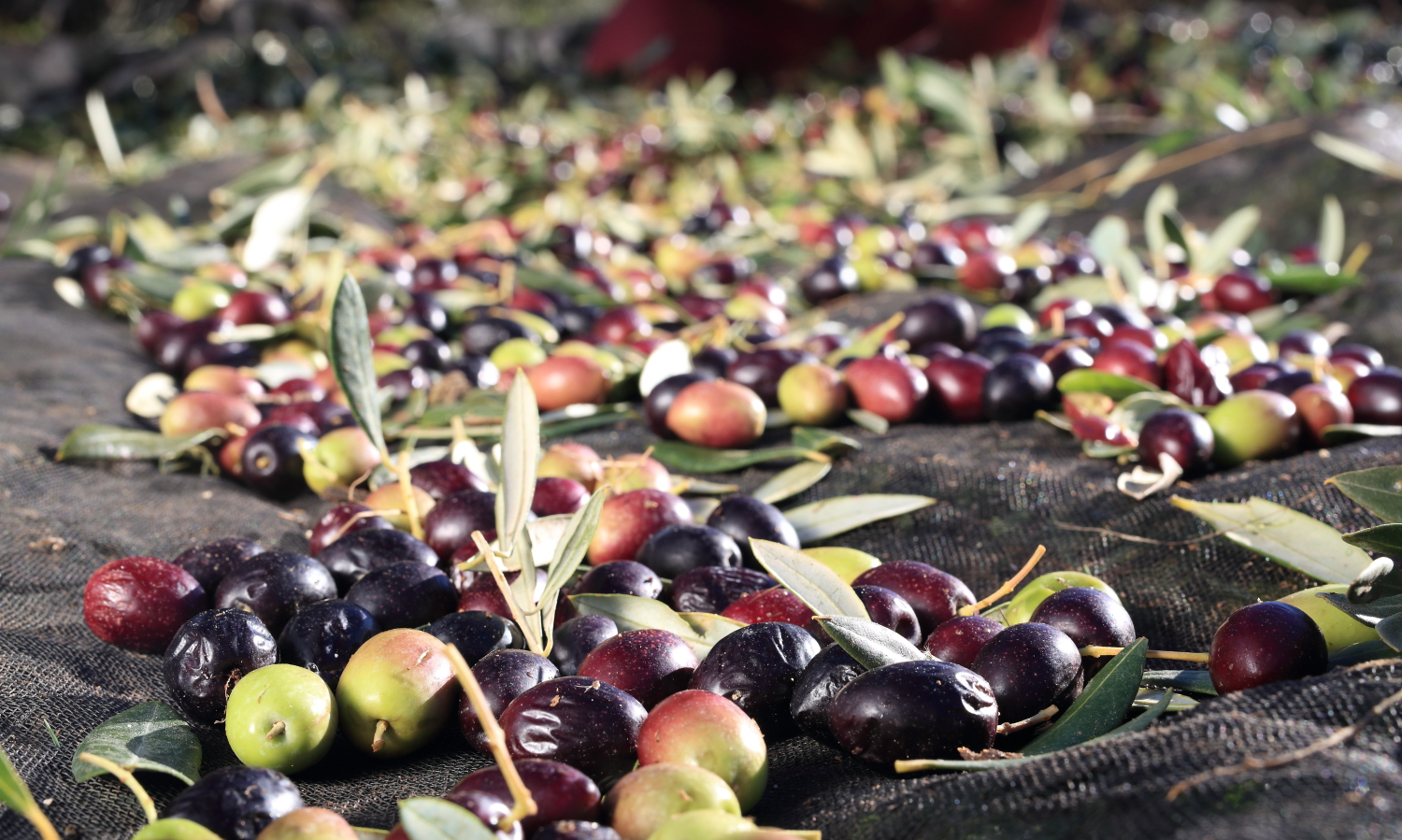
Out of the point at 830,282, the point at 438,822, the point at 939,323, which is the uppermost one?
the point at 438,822

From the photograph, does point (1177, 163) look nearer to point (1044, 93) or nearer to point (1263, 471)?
point (1044, 93)

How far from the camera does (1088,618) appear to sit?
43.4 inches

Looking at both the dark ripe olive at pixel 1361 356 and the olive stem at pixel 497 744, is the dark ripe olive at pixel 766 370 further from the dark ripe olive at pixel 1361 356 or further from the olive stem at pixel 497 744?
the olive stem at pixel 497 744

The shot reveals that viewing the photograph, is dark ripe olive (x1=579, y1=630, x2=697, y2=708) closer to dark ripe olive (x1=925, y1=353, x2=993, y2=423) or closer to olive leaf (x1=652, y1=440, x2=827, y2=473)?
olive leaf (x1=652, y1=440, x2=827, y2=473)

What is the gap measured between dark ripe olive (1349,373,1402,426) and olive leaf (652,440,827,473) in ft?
2.83

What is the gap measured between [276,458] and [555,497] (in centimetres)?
54

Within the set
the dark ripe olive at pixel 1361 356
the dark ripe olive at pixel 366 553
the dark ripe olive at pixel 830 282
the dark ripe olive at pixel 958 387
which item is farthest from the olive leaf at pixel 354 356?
the dark ripe olive at pixel 830 282

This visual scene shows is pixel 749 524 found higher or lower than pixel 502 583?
lower

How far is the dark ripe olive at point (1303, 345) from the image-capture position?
6.95 ft

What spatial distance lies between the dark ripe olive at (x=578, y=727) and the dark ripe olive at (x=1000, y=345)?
1.33 meters

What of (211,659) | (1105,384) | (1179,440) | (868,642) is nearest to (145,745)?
(211,659)

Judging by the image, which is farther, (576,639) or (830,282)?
(830,282)

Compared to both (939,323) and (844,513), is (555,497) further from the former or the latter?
(939,323)

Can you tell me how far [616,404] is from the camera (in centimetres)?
207
